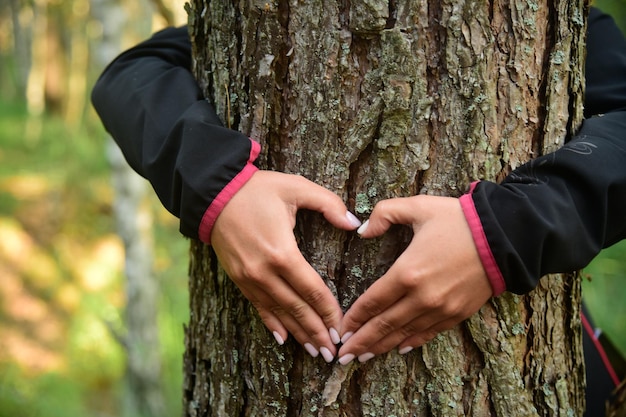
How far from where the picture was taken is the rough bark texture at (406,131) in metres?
1.03

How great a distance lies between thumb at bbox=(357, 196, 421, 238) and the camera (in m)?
0.99

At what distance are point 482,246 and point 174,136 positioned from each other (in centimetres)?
63

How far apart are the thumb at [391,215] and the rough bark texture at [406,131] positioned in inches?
2.0

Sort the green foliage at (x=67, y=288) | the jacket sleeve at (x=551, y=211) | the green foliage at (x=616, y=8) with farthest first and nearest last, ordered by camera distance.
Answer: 1. the green foliage at (x=67, y=288)
2. the green foliage at (x=616, y=8)
3. the jacket sleeve at (x=551, y=211)

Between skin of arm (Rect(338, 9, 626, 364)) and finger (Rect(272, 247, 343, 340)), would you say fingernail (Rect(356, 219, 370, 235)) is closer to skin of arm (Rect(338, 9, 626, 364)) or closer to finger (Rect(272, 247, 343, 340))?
skin of arm (Rect(338, 9, 626, 364))

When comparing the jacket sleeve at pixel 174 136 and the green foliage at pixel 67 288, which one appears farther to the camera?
the green foliage at pixel 67 288

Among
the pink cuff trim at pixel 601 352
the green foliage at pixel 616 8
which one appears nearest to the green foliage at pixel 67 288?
the pink cuff trim at pixel 601 352

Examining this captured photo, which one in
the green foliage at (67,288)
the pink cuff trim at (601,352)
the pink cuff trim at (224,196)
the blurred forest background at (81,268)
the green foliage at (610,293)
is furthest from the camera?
the green foliage at (67,288)

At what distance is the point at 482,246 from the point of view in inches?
36.3

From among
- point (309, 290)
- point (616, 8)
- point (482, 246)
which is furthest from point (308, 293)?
point (616, 8)

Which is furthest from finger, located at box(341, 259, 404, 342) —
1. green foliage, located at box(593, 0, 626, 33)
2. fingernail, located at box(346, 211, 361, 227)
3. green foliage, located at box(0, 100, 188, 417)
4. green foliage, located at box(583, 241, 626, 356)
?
green foliage, located at box(0, 100, 188, 417)

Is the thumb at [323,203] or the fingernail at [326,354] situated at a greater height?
the thumb at [323,203]

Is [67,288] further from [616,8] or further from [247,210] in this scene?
[616,8]

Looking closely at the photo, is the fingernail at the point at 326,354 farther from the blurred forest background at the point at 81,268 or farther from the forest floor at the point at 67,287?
the forest floor at the point at 67,287
